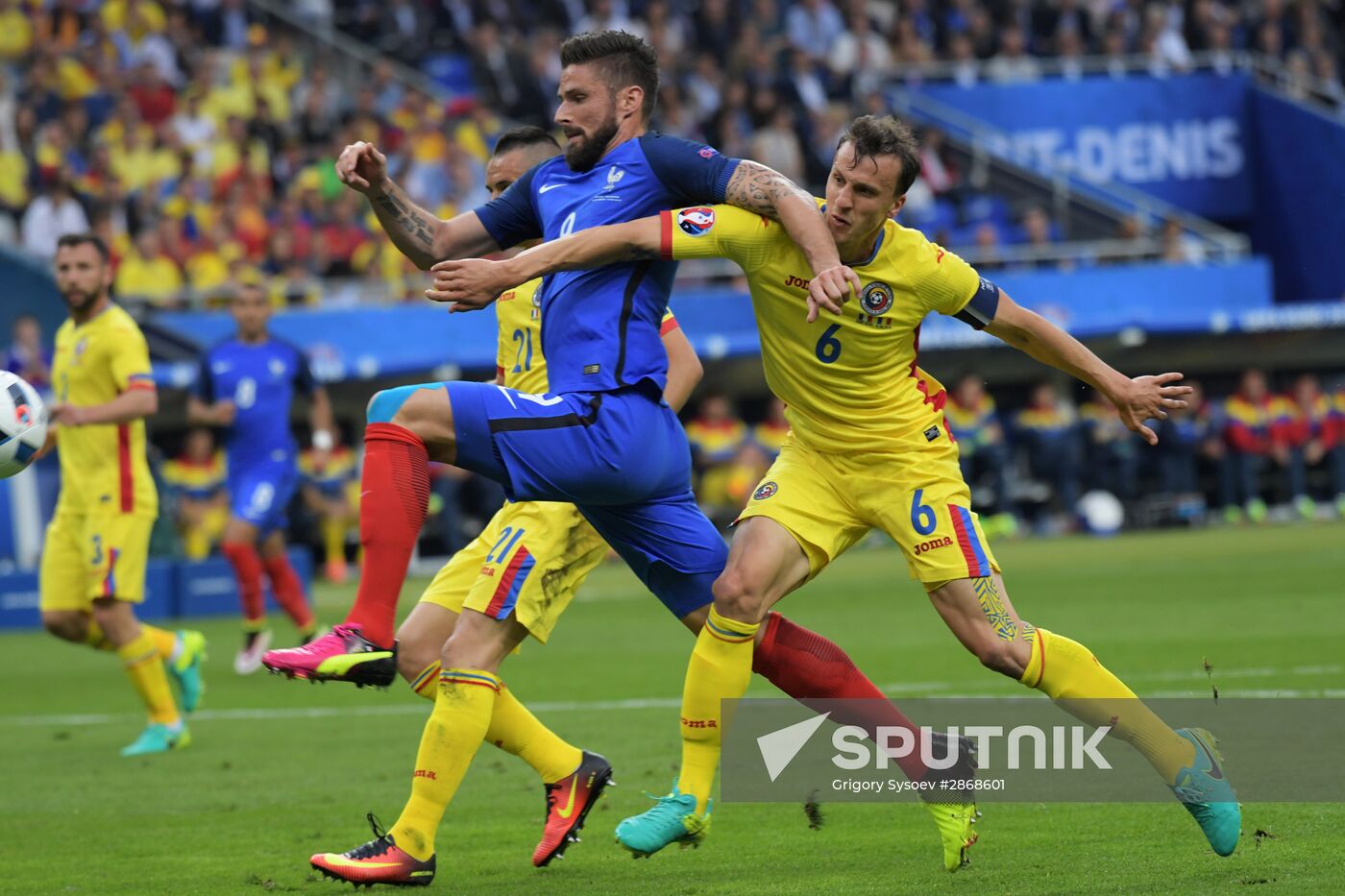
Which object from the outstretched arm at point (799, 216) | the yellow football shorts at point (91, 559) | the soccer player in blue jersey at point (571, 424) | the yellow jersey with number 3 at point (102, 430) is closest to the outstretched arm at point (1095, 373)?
the outstretched arm at point (799, 216)

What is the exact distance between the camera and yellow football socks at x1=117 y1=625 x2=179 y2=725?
32.1 feet

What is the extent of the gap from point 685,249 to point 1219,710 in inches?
Answer: 169

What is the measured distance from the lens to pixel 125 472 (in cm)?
1024

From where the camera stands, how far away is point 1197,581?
1630 cm

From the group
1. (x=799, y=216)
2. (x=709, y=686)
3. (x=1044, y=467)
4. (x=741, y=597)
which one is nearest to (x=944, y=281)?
(x=799, y=216)

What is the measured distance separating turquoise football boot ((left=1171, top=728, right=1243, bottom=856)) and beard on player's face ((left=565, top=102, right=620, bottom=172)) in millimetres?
2686

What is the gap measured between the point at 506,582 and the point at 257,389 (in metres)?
7.87

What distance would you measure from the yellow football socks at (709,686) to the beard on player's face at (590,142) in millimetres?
1510

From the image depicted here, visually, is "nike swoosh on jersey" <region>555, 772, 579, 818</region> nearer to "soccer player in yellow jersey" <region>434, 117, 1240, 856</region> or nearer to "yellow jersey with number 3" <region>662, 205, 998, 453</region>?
"soccer player in yellow jersey" <region>434, 117, 1240, 856</region>

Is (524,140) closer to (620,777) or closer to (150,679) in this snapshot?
(620,777)

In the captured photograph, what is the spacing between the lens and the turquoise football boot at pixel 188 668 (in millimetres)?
10453

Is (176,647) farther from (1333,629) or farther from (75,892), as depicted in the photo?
(1333,629)

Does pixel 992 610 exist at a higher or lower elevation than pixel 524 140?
lower

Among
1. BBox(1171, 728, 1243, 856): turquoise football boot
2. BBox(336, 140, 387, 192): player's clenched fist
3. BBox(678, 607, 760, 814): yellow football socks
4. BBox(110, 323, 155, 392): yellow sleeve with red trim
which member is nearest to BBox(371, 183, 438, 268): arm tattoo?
BBox(336, 140, 387, 192): player's clenched fist
